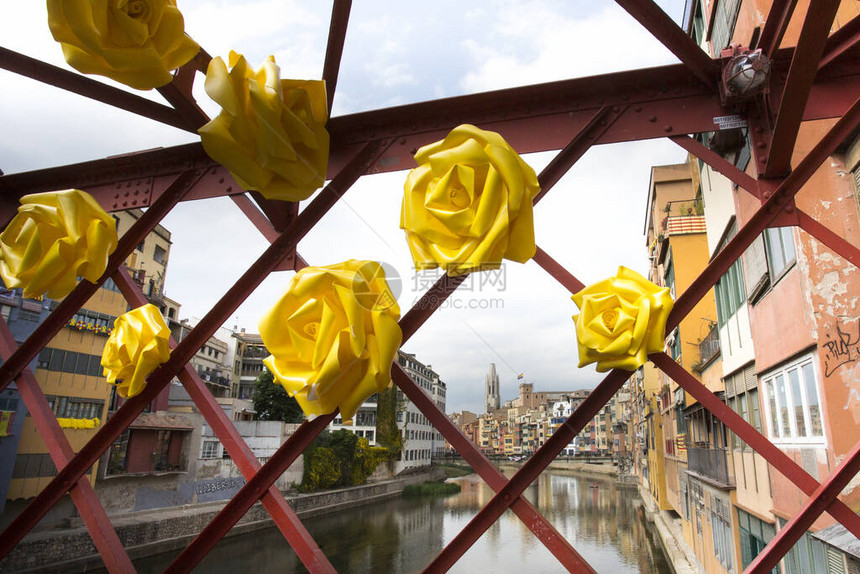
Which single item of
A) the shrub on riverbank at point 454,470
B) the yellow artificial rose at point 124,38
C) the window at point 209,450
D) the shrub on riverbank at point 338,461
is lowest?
the shrub on riverbank at point 454,470

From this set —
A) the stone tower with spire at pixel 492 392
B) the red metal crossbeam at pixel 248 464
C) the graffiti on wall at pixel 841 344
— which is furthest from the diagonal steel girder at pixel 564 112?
the stone tower with spire at pixel 492 392

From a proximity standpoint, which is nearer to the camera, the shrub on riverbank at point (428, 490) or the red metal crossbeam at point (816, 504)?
the red metal crossbeam at point (816, 504)

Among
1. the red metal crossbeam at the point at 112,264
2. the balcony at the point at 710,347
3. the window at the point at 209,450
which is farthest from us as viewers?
the window at the point at 209,450

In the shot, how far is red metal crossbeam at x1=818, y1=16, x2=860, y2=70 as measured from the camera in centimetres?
164

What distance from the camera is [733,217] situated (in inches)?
285

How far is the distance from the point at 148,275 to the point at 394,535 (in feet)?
58.6

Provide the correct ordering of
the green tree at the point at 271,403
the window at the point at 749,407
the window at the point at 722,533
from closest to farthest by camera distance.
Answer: the window at the point at 749,407
the window at the point at 722,533
the green tree at the point at 271,403

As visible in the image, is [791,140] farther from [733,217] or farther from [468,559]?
[468,559]

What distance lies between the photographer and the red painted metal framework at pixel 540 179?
4.91 feet

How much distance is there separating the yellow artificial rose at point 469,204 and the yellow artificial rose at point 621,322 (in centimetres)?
36

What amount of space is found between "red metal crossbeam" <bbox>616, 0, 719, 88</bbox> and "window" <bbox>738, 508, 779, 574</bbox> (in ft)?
22.6

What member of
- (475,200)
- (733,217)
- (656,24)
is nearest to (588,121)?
(656,24)

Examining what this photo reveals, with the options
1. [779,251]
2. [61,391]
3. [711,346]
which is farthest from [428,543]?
[779,251]

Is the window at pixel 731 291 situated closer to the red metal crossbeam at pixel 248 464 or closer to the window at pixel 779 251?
the window at pixel 779 251
